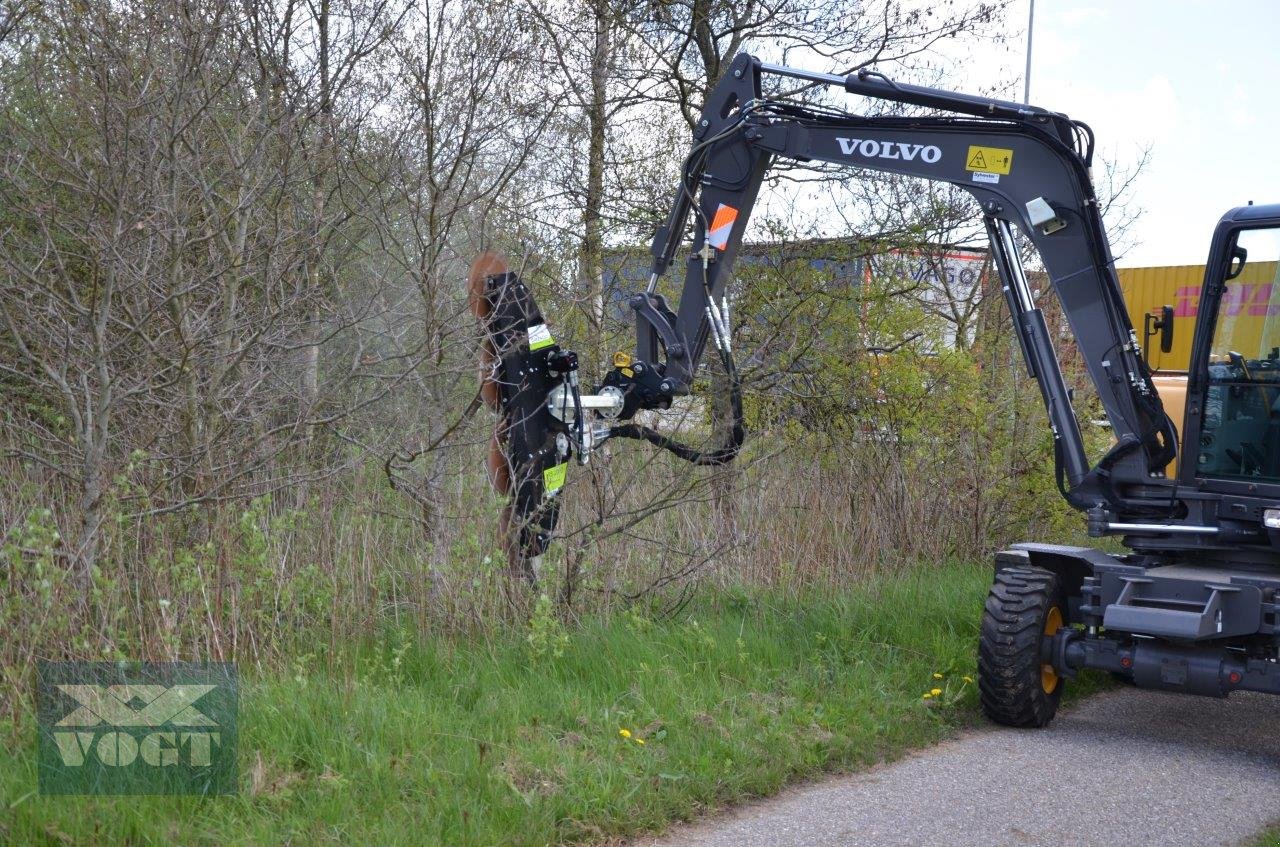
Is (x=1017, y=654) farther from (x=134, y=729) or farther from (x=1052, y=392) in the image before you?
(x=134, y=729)

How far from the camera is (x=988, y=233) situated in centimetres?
710

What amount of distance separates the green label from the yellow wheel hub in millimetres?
4109

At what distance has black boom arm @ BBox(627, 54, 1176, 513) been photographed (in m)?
6.81

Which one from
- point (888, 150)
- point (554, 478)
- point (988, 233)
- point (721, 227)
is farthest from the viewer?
point (721, 227)

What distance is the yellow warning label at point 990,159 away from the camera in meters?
6.95

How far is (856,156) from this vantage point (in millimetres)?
7289

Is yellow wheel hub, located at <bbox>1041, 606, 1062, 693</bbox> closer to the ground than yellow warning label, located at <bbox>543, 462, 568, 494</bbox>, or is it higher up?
closer to the ground

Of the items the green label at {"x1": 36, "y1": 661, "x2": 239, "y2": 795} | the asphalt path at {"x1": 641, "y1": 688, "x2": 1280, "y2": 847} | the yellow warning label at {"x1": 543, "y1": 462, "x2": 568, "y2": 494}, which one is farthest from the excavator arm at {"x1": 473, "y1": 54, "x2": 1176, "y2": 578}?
the green label at {"x1": 36, "y1": 661, "x2": 239, "y2": 795}

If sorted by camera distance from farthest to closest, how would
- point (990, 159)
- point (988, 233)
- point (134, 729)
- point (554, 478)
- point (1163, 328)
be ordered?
point (554, 478), point (988, 233), point (990, 159), point (1163, 328), point (134, 729)

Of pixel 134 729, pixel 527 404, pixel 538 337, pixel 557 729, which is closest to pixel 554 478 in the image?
pixel 527 404

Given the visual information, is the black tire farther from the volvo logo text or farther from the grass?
the volvo logo text

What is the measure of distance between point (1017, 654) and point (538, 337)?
320cm

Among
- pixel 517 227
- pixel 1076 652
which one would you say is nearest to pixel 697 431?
pixel 517 227

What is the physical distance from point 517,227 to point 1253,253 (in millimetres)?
5237
